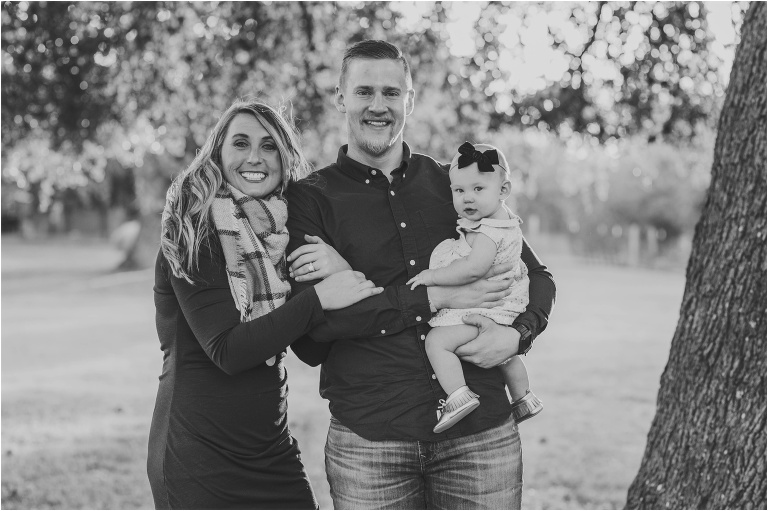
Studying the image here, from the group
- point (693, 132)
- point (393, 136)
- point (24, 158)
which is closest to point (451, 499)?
point (393, 136)

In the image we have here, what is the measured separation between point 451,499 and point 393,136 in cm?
130

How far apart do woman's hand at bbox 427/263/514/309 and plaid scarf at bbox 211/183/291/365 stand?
1.70 ft

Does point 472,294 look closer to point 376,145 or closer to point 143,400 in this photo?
point 376,145

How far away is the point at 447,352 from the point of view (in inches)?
107

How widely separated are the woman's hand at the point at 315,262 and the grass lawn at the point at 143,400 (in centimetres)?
349

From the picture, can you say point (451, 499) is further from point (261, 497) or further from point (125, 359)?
point (125, 359)

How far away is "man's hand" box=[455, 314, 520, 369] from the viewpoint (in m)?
2.75

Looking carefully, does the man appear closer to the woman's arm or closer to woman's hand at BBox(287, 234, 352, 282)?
woman's hand at BBox(287, 234, 352, 282)

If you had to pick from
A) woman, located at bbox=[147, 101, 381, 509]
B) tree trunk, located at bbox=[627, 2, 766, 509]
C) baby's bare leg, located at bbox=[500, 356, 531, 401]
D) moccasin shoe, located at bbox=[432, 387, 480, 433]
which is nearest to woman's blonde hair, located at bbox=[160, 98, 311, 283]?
woman, located at bbox=[147, 101, 381, 509]

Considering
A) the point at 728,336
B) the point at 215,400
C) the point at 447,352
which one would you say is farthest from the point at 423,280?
the point at 728,336

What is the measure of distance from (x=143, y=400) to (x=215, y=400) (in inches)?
273

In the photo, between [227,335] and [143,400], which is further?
[143,400]

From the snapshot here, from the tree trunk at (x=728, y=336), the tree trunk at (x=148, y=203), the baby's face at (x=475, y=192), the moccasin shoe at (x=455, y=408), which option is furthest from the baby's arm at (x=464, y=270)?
the tree trunk at (x=148, y=203)

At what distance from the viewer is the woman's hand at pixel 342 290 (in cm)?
261
